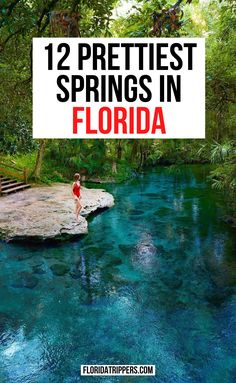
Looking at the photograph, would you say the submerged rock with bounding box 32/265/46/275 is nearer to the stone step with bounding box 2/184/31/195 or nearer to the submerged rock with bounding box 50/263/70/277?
the submerged rock with bounding box 50/263/70/277

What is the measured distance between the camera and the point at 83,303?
30.6 ft

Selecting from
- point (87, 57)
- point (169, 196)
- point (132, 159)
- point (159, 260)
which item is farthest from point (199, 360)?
point (132, 159)

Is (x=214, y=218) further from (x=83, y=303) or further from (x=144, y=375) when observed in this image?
(x=144, y=375)

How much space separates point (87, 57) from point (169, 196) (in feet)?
59.0

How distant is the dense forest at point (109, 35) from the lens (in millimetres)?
4168

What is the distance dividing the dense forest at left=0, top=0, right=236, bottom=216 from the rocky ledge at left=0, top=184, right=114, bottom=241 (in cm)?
302

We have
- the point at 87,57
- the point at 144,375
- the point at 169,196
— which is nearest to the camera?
the point at 87,57

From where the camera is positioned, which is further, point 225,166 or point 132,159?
point 132,159

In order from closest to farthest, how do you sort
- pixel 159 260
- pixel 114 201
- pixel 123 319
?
pixel 123 319 → pixel 159 260 → pixel 114 201

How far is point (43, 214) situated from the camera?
15.4 meters

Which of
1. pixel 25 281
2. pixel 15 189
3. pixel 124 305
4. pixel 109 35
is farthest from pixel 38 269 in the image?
pixel 15 189

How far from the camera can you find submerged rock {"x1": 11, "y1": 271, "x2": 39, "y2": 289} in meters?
10.3

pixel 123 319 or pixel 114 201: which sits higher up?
pixel 114 201

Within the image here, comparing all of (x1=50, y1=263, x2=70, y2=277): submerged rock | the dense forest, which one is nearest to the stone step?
the dense forest
